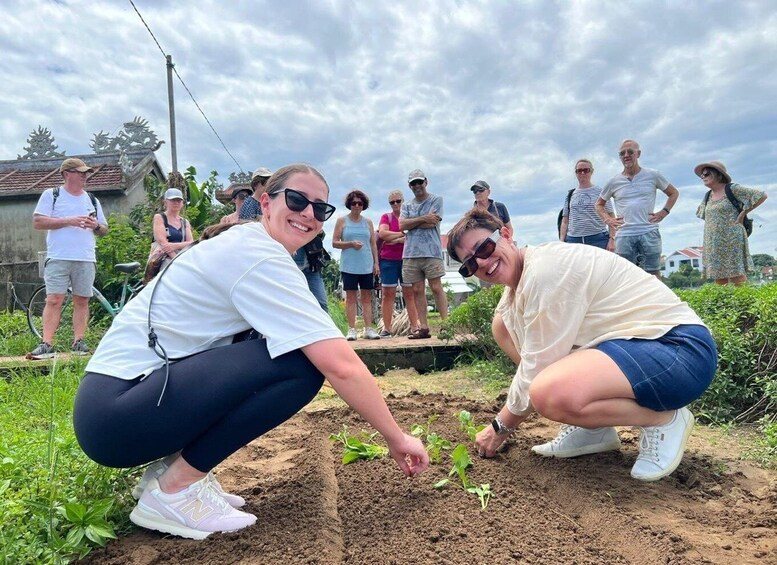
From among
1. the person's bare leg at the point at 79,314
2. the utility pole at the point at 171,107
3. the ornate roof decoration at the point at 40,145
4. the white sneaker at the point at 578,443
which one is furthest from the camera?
the ornate roof decoration at the point at 40,145

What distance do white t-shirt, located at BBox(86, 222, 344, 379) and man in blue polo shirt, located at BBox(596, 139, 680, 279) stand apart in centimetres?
457

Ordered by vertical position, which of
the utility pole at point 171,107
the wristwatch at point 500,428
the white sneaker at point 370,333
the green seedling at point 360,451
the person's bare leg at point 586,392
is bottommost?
the white sneaker at point 370,333

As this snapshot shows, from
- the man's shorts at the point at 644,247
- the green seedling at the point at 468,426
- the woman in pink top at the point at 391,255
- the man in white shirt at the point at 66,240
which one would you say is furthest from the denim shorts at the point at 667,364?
the man in white shirt at the point at 66,240

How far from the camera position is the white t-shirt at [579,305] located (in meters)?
2.23

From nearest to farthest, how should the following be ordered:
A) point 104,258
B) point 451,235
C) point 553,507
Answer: point 553,507 < point 451,235 < point 104,258

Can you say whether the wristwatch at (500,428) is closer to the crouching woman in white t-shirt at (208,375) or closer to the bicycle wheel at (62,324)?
the crouching woman in white t-shirt at (208,375)

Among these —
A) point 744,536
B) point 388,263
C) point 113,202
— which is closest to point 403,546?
point 744,536

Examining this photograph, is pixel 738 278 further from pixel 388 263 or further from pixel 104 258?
pixel 104 258

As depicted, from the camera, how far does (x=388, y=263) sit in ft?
21.7

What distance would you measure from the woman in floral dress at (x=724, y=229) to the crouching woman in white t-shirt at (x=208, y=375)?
5.10 m

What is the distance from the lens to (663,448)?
2.32 meters

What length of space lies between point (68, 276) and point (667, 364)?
5.31 m

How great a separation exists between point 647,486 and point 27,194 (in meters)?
15.1

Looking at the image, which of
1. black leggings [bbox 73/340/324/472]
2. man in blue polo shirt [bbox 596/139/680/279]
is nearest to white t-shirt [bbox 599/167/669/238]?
man in blue polo shirt [bbox 596/139/680/279]
